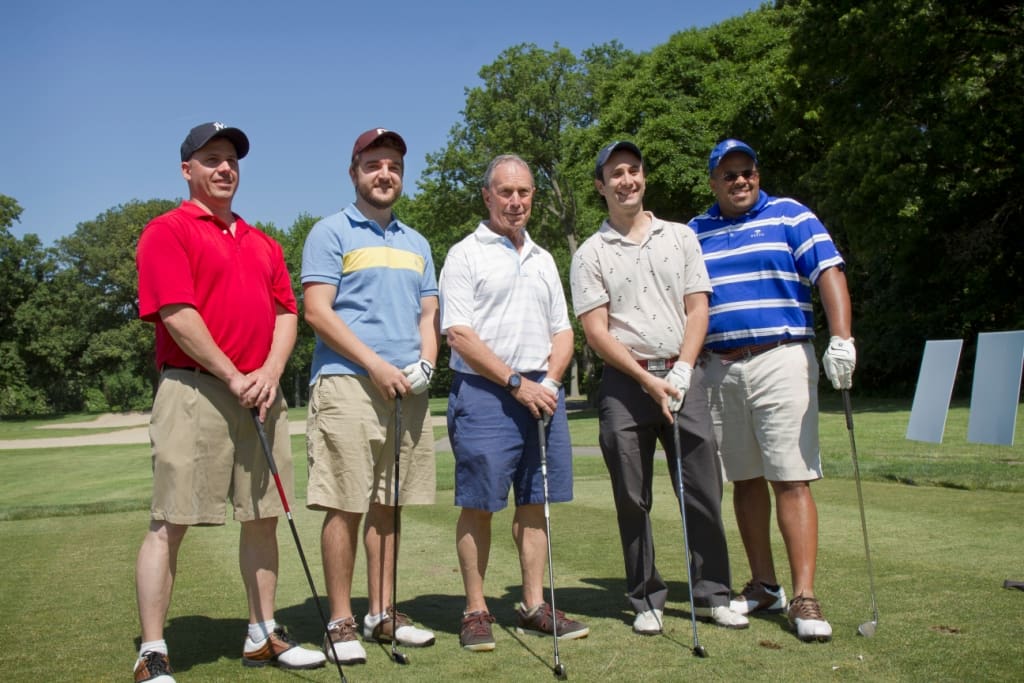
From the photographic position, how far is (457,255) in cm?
427

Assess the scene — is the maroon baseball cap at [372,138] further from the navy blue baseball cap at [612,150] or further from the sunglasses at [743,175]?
the sunglasses at [743,175]

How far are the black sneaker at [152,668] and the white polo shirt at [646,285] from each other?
2.24 metres

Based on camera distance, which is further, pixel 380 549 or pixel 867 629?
pixel 380 549

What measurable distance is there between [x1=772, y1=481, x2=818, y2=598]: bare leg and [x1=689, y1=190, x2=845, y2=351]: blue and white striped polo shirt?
0.70 metres

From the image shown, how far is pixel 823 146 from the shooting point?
2739 cm

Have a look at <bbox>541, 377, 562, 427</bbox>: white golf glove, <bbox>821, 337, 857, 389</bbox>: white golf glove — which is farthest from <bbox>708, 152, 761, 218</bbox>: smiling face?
<bbox>541, 377, 562, 427</bbox>: white golf glove

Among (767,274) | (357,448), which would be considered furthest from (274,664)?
(767,274)

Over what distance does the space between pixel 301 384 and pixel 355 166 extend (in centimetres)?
7092

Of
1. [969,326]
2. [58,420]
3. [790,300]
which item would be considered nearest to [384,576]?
[790,300]

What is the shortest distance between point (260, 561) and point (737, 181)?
2.75 m

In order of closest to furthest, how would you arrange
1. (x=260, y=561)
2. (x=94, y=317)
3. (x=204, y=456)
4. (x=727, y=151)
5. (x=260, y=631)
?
1. (x=204, y=456)
2. (x=260, y=631)
3. (x=260, y=561)
4. (x=727, y=151)
5. (x=94, y=317)

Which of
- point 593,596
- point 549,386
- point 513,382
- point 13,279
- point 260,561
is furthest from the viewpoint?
point 13,279

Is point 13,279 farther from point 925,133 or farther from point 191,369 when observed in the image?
point 191,369

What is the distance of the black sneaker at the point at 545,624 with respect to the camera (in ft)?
13.2
